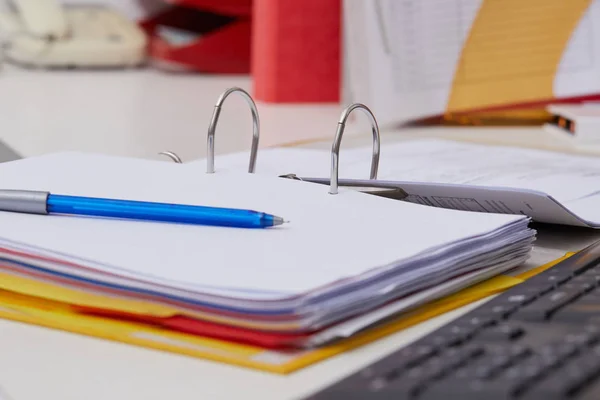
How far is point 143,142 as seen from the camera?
3.27 feet

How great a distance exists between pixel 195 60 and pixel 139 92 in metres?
0.32

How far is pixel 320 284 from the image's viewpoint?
375 mm

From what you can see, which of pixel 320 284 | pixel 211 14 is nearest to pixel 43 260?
pixel 320 284

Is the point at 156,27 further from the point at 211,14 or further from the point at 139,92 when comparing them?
the point at 139,92

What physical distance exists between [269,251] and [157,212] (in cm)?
8

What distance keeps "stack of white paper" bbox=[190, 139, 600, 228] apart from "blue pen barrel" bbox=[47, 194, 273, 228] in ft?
0.39

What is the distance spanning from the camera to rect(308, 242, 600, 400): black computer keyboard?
30 cm

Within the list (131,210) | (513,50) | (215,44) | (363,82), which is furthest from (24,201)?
(215,44)

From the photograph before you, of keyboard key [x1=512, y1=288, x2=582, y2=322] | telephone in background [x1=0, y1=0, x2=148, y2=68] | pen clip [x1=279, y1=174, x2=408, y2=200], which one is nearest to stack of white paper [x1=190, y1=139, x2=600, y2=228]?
pen clip [x1=279, y1=174, x2=408, y2=200]

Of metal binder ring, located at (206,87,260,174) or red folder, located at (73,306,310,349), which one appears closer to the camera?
red folder, located at (73,306,310,349)

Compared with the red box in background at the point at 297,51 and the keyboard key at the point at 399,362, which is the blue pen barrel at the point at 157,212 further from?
the red box in background at the point at 297,51

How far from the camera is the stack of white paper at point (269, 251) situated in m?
0.38

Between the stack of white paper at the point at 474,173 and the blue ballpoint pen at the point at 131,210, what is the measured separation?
0.12 meters

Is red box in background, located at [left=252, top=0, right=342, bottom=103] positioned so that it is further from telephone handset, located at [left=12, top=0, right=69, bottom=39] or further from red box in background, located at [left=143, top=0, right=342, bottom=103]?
telephone handset, located at [left=12, top=0, right=69, bottom=39]
